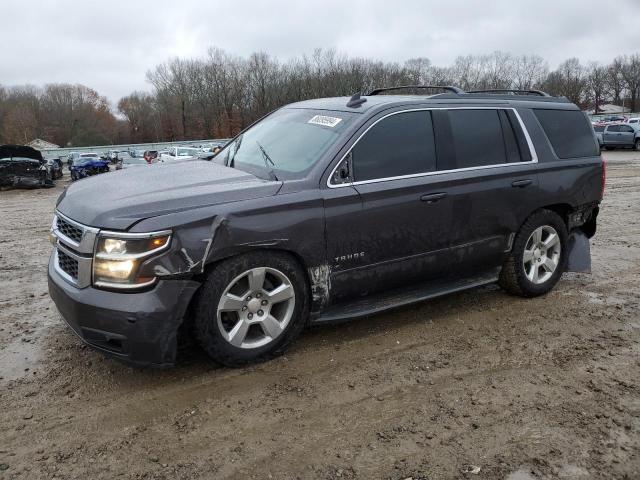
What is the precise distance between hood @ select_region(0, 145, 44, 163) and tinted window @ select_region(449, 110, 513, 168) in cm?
2037

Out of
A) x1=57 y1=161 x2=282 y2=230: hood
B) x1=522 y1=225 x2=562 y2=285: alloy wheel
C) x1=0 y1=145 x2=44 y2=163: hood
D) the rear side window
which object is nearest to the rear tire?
x1=522 y1=225 x2=562 y2=285: alloy wheel

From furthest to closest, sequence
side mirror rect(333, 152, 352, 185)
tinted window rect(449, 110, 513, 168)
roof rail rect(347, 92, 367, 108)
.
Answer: tinted window rect(449, 110, 513, 168)
roof rail rect(347, 92, 367, 108)
side mirror rect(333, 152, 352, 185)

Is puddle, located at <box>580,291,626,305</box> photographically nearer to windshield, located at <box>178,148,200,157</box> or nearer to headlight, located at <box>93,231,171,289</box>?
headlight, located at <box>93,231,171,289</box>

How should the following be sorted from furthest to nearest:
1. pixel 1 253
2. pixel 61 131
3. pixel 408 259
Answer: pixel 61 131, pixel 1 253, pixel 408 259

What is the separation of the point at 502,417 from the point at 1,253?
23.4ft

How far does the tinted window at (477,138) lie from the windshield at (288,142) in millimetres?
965

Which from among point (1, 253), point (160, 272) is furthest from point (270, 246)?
point (1, 253)

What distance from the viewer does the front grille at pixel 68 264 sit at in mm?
3422

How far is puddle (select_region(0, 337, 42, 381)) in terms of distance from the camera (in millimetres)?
3705

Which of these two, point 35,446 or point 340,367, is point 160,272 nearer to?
point 35,446

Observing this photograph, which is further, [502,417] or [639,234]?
[639,234]

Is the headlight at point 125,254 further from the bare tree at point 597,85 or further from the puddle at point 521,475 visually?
the bare tree at point 597,85

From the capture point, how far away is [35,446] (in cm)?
288

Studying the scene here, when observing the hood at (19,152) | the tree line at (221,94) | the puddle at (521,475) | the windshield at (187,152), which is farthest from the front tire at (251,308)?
the tree line at (221,94)
